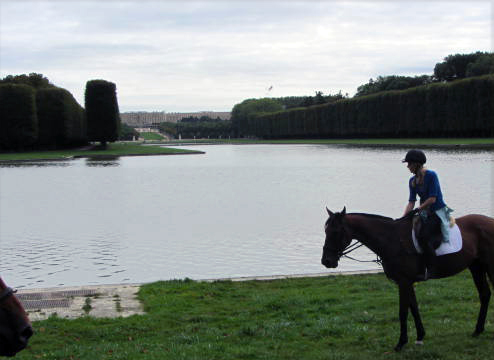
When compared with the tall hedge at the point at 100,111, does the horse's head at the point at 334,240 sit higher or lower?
lower

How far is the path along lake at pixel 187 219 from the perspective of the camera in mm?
12594

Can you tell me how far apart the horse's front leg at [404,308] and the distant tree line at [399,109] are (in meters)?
57.2

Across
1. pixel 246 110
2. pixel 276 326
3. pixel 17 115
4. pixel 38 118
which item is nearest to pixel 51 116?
pixel 38 118

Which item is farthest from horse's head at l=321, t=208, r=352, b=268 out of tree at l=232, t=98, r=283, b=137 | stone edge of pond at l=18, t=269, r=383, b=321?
tree at l=232, t=98, r=283, b=137

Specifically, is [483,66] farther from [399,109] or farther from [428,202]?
[428,202]

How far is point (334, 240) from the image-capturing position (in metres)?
6.53

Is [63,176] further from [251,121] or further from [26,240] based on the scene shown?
[251,121]

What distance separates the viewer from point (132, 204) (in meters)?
22.7

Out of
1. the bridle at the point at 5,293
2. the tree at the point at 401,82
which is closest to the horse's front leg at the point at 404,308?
the bridle at the point at 5,293

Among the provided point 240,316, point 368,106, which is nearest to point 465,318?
point 240,316

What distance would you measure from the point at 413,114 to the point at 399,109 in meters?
3.72

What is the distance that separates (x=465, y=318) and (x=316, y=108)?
319ft

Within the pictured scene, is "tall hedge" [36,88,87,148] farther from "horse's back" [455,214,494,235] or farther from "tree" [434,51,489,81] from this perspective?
"tree" [434,51,489,81]

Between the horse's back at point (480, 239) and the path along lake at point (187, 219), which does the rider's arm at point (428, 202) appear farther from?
the path along lake at point (187, 219)
